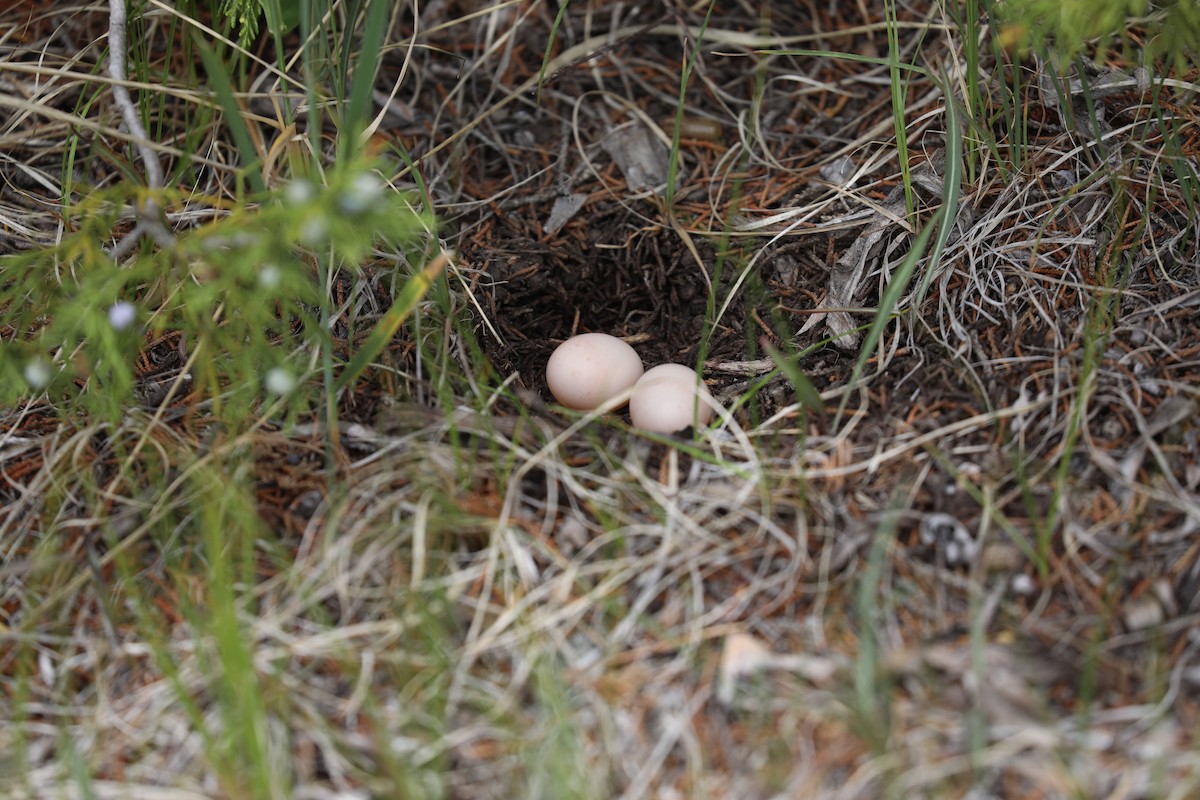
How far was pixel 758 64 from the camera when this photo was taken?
2662mm

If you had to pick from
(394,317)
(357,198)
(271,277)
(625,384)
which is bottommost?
(625,384)

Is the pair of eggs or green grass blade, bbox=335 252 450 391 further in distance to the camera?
the pair of eggs

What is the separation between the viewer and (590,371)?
207cm

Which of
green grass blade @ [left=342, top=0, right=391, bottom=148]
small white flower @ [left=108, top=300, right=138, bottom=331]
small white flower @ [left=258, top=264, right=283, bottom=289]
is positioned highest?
green grass blade @ [left=342, top=0, right=391, bottom=148]

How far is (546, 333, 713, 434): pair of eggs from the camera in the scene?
193 cm

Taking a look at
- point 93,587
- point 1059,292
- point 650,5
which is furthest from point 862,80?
point 93,587

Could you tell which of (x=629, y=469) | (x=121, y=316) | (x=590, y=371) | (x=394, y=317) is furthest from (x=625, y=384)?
(x=121, y=316)

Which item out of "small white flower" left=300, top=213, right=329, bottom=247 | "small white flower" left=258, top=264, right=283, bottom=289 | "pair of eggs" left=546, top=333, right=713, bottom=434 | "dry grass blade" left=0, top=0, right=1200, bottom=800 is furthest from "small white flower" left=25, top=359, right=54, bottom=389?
"pair of eggs" left=546, top=333, right=713, bottom=434

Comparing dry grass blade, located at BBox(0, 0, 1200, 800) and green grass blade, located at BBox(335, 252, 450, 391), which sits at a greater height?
green grass blade, located at BBox(335, 252, 450, 391)

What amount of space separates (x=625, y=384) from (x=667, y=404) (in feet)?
0.61

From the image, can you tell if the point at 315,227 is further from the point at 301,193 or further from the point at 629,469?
the point at 629,469

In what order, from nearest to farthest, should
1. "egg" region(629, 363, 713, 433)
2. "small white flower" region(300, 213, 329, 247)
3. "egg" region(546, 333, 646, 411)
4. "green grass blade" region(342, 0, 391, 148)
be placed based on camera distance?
"small white flower" region(300, 213, 329, 247)
"green grass blade" region(342, 0, 391, 148)
"egg" region(629, 363, 713, 433)
"egg" region(546, 333, 646, 411)

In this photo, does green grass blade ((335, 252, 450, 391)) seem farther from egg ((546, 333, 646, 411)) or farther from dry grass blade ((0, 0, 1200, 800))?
egg ((546, 333, 646, 411))

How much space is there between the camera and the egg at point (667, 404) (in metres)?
1.92
